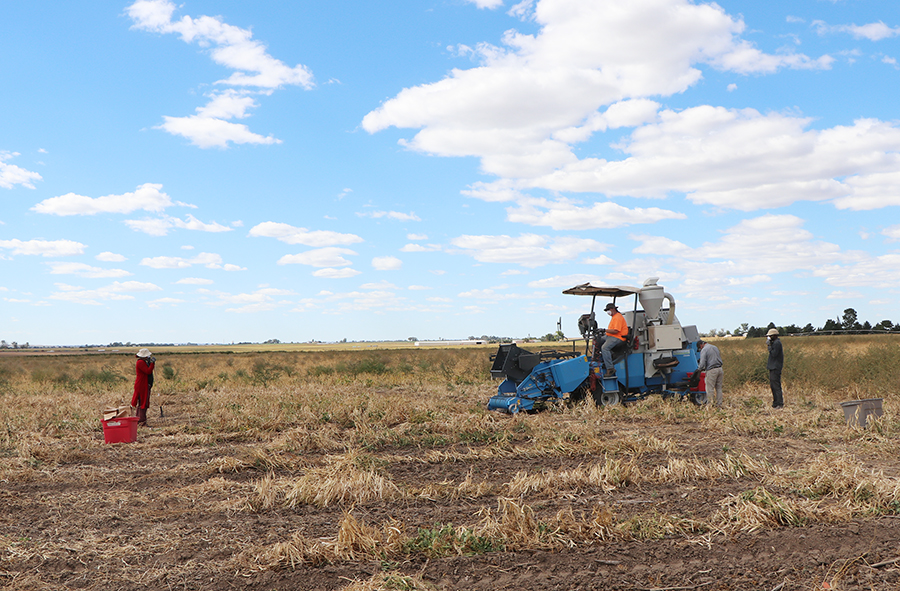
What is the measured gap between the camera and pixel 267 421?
11789 millimetres

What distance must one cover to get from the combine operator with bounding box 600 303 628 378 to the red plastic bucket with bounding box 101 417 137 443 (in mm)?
8360

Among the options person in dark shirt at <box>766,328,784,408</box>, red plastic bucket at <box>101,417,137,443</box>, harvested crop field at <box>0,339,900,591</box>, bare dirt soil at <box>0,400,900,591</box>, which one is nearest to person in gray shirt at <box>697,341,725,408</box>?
person in dark shirt at <box>766,328,784,408</box>

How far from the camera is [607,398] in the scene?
42.7 feet

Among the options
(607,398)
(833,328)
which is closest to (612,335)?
(607,398)

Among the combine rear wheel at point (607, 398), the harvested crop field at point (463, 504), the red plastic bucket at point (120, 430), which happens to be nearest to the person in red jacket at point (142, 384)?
the harvested crop field at point (463, 504)

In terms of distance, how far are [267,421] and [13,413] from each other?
21.2 ft

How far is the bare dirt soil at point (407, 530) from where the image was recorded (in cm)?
448

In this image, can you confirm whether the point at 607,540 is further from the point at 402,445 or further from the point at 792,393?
the point at 792,393

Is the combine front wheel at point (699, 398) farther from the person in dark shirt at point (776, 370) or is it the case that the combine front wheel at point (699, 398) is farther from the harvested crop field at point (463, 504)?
the harvested crop field at point (463, 504)

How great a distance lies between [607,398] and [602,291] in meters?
2.08

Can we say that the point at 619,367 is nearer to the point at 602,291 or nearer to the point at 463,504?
the point at 602,291

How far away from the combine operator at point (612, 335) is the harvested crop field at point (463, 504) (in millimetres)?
1122

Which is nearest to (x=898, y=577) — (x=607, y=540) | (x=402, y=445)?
(x=607, y=540)

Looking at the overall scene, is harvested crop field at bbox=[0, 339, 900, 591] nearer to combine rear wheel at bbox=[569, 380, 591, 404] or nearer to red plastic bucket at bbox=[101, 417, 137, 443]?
red plastic bucket at bbox=[101, 417, 137, 443]
